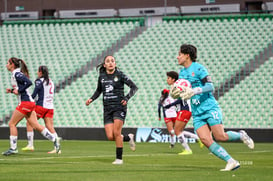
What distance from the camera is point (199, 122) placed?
11062 millimetres

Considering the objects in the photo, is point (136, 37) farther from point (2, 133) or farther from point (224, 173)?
point (224, 173)

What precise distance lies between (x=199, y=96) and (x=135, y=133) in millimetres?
15777

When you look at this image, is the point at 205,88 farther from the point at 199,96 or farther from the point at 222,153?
the point at 222,153

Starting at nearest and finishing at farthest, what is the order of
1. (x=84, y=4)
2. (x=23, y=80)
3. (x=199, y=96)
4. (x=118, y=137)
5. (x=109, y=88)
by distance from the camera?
(x=199, y=96) < (x=118, y=137) < (x=109, y=88) < (x=23, y=80) < (x=84, y=4)

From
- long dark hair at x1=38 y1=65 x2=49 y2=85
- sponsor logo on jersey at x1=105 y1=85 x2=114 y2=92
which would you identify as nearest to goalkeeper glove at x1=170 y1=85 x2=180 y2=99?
sponsor logo on jersey at x1=105 y1=85 x2=114 y2=92

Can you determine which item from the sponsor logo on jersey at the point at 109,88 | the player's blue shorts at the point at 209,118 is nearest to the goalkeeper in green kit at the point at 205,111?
the player's blue shorts at the point at 209,118

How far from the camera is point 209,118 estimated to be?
36.0 ft

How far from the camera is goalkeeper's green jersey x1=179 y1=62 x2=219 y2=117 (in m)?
11.1

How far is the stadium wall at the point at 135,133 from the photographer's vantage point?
25.1 m

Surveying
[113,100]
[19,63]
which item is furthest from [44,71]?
[113,100]

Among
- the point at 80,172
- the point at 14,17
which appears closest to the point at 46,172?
the point at 80,172

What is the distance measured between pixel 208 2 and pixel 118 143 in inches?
1074

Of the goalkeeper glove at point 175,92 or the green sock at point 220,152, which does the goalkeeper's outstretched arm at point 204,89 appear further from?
the green sock at point 220,152

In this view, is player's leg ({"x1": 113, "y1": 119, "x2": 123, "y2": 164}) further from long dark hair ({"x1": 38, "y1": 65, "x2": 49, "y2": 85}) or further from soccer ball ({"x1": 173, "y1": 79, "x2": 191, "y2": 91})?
long dark hair ({"x1": 38, "y1": 65, "x2": 49, "y2": 85})
